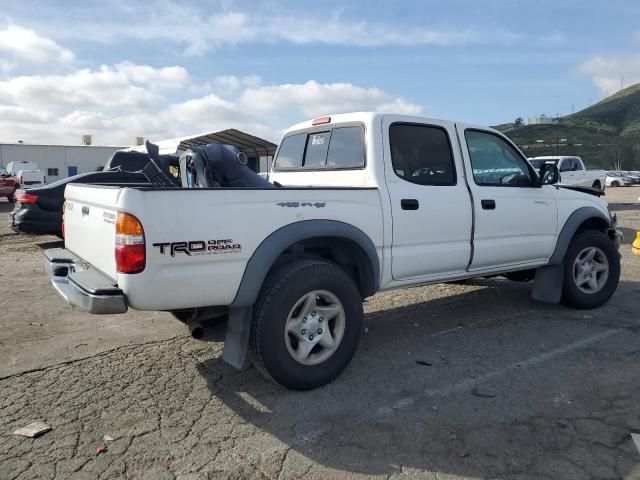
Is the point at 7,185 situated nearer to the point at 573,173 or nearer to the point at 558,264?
the point at 573,173

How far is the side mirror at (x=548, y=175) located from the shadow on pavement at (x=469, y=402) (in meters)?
1.44

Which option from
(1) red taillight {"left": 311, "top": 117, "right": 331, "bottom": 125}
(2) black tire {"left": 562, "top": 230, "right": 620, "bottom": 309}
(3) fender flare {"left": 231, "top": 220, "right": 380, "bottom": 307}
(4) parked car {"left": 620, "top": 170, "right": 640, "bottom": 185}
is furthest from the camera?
(4) parked car {"left": 620, "top": 170, "right": 640, "bottom": 185}

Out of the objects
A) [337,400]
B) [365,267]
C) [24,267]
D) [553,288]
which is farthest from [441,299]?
[24,267]

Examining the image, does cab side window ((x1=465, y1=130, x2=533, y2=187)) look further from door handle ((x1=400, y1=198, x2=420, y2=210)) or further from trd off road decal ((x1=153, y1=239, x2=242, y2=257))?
trd off road decal ((x1=153, y1=239, x2=242, y2=257))

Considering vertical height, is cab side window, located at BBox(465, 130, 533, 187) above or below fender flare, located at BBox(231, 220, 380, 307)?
above

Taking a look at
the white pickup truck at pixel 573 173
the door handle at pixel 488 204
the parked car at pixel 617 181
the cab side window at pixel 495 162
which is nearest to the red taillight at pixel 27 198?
the cab side window at pixel 495 162

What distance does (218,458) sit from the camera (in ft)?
9.42

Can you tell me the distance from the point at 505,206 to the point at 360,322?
202 centimetres

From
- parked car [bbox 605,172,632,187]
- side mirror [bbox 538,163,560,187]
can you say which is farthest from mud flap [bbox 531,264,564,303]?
parked car [bbox 605,172,632,187]

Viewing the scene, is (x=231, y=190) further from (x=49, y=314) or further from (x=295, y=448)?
(x=49, y=314)

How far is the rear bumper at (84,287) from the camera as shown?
3.06 meters

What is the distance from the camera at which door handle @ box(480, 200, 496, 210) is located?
469 centimetres

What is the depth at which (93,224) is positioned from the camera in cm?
359

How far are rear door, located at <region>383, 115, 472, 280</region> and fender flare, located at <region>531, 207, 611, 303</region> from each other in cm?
142
